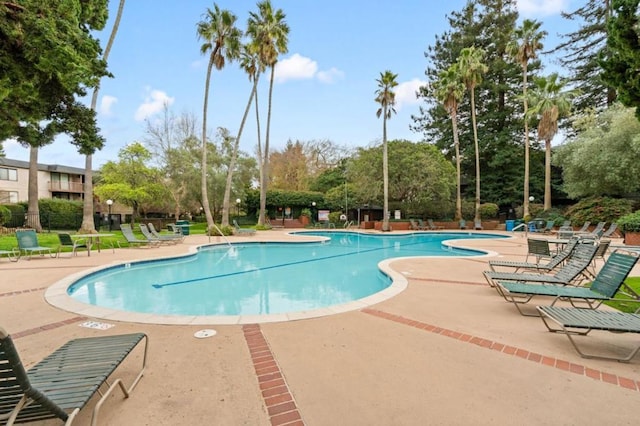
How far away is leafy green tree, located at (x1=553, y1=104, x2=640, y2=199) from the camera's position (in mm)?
17312

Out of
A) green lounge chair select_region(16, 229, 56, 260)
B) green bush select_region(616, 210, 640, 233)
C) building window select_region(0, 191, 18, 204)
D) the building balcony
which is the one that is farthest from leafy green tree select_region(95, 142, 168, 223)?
green bush select_region(616, 210, 640, 233)

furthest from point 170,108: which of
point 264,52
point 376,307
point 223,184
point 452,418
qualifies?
point 452,418

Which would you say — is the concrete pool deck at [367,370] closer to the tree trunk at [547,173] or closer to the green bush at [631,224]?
the green bush at [631,224]

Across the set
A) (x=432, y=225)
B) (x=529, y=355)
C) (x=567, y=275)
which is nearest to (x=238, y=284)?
(x=529, y=355)

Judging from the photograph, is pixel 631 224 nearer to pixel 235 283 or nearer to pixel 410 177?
pixel 410 177

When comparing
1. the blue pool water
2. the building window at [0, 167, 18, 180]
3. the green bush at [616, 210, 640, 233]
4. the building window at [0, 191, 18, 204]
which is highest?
the building window at [0, 167, 18, 180]

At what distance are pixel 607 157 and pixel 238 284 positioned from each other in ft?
71.3

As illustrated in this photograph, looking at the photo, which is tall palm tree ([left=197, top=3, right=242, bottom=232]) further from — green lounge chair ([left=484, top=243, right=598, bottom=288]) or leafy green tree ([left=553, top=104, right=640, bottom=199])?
leafy green tree ([left=553, top=104, right=640, bottom=199])

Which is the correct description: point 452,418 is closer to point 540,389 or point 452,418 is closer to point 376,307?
Result: point 540,389

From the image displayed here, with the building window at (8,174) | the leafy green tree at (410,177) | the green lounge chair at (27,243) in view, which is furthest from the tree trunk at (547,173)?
the building window at (8,174)

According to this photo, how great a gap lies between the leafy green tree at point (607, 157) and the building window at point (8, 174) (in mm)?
42768

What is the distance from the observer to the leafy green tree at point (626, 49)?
14.5ft

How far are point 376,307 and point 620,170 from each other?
21.1 metres

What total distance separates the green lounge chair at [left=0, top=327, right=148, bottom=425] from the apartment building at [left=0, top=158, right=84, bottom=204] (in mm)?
30551
